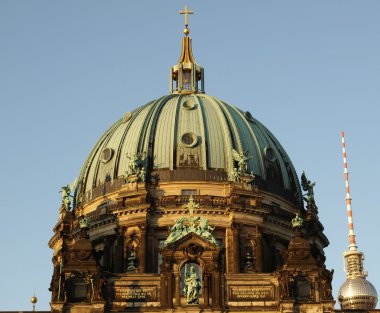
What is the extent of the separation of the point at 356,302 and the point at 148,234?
58.1 meters

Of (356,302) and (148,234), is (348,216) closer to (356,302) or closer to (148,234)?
(356,302)

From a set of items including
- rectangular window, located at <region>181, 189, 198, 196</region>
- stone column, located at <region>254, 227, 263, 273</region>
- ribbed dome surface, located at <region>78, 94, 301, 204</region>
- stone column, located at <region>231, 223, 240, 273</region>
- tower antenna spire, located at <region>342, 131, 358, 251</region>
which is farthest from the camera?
tower antenna spire, located at <region>342, 131, 358, 251</region>

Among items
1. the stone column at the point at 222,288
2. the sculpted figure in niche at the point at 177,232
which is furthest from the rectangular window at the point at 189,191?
the stone column at the point at 222,288

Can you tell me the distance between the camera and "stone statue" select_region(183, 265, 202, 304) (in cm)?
6372

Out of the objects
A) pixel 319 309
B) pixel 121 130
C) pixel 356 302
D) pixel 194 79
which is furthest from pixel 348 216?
pixel 319 309

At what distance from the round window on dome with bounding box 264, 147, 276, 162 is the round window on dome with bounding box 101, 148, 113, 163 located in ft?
43.2

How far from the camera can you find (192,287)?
2516 inches

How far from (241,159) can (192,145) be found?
14.4ft

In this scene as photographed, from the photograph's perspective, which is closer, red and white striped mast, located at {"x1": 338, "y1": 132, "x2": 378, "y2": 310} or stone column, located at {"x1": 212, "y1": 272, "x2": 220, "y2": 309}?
stone column, located at {"x1": 212, "y1": 272, "x2": 220, "y2": 309}

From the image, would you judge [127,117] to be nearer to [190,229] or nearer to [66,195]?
[66,195]

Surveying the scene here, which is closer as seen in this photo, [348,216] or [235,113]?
[235,113]

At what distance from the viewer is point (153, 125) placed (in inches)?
3184

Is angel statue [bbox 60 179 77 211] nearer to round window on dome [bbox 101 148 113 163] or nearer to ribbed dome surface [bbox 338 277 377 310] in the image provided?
round window on dome [bbox 101 148 113 163]

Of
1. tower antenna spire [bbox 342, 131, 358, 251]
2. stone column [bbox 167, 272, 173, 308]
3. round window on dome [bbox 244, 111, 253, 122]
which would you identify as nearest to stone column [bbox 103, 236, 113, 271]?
stone column [bbox 167, 272, 173, 308]
